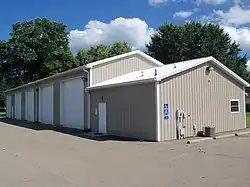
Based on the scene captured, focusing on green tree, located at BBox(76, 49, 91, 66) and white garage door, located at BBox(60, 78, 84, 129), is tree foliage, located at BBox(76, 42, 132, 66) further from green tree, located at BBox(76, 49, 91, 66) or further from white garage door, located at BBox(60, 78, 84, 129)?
white garage door, located at BBox(60, 78, 84, 129)

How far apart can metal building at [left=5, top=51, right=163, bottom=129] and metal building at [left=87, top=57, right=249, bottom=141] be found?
1.57 metres

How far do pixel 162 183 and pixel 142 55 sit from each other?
1897cm

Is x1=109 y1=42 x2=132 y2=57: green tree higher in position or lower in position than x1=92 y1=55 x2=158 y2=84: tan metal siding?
higher

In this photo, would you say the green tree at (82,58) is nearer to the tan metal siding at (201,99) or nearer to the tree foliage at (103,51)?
the tree foliage at (103,51)

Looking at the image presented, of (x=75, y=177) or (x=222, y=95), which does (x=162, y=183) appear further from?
(x=222, y=95)

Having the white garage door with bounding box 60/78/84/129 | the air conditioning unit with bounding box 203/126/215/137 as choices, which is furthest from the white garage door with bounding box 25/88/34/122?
the air conditioning unit with bounding box 203/126/215/137

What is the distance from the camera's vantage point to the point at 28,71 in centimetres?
5794

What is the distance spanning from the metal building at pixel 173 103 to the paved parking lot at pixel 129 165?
6.09 feet

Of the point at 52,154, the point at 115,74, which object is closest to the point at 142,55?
the point at 115,74

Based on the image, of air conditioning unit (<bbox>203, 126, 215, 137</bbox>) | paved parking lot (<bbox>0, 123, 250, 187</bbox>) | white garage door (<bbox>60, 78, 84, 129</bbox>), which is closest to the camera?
paved parking lot (<bbox>0, 123, 250, 187</bbox>)

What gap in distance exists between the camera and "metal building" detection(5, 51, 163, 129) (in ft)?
74.7

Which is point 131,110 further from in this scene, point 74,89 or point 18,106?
point 18,106

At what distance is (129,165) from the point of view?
9992mm

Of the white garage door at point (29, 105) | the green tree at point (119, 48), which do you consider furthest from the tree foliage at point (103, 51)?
the white garage door at point (29, 105)
